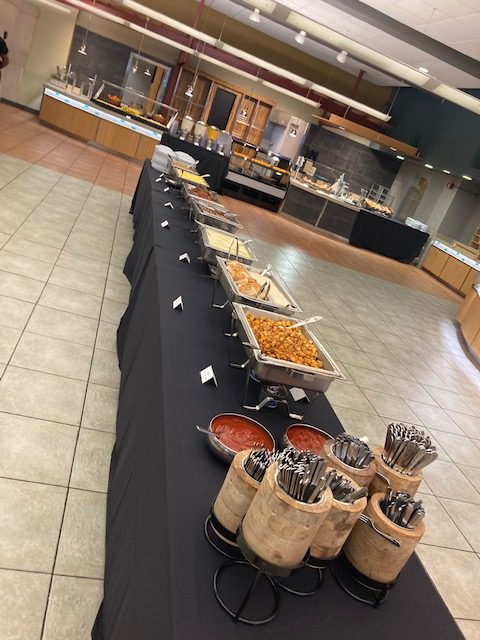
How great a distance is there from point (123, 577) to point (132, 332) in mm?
1686

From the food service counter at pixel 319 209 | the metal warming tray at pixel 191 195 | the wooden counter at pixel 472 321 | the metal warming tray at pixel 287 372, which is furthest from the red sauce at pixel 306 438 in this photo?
the food service counter at pixel 319 209

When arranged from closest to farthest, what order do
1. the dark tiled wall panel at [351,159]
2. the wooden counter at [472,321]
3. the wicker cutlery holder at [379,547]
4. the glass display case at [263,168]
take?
the wicker cutlery holder at [379,547] < the wooden counter at [472,321] < the glass display case at [263,168] < the dark tiled wall panel at [351,159]

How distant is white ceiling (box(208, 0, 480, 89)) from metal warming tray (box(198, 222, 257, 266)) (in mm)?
3752

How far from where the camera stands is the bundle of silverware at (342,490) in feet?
3.80

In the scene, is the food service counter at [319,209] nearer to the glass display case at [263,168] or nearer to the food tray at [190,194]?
the glass display case at [263,168]

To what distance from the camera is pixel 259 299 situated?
2566 mm

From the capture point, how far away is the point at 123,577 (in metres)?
1.40

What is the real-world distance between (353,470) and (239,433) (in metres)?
0.43

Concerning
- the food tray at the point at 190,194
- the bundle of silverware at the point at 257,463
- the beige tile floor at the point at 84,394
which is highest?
the food tray at the point at 190,194

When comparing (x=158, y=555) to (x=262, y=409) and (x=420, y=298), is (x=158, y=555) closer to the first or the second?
(x=262, y=409)

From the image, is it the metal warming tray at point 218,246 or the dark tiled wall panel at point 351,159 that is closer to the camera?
the metal warming tray at point 218,246

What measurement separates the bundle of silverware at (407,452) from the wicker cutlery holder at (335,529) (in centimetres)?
22

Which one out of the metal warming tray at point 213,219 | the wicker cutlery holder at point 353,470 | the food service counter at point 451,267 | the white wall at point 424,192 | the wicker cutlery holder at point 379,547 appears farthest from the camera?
the white wall at point 424,192

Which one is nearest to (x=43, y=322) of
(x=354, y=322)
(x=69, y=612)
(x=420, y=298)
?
(x=69, y=612)
